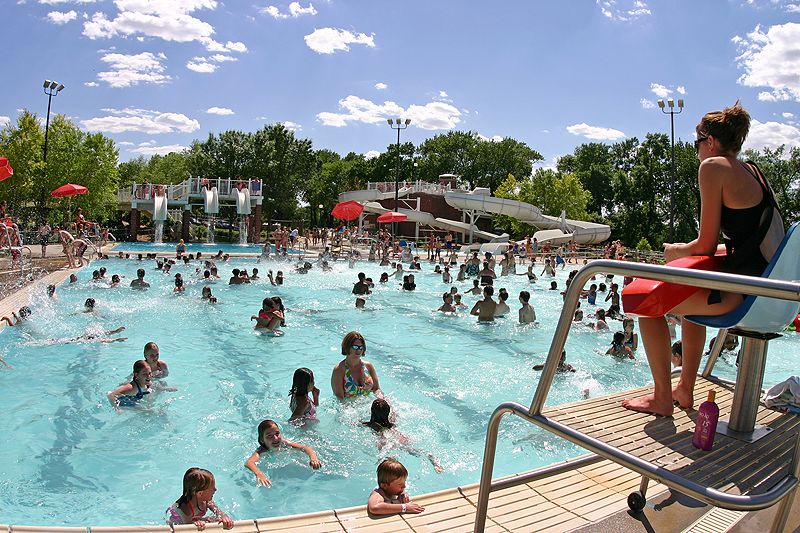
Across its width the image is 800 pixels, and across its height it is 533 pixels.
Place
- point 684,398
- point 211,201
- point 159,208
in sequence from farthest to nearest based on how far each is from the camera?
1. point 211,201
2. point 159,208
3. point 684,398

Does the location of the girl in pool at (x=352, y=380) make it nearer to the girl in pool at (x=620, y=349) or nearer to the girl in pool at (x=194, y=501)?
the girl in pool at (x=194, y=501)

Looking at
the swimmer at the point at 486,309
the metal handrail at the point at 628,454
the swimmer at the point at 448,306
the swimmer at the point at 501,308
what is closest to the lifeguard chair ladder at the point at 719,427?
the metal handrail at the point at 628,454

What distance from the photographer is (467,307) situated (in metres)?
16.1

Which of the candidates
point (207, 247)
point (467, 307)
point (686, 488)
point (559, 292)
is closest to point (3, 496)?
point (686, 488)

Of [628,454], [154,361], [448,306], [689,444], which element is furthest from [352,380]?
[448,306]

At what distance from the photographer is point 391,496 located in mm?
4055

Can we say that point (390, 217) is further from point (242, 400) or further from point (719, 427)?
Result: point (719, 427)

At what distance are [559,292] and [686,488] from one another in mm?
19268

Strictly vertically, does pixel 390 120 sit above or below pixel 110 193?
above

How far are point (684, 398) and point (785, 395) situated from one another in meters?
0.66

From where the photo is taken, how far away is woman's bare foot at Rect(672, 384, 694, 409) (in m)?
2.58

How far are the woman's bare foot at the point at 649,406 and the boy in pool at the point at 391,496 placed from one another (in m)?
1.66

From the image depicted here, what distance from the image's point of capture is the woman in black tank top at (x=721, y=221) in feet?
7.21

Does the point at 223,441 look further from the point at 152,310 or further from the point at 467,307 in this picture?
the point at 467,307
